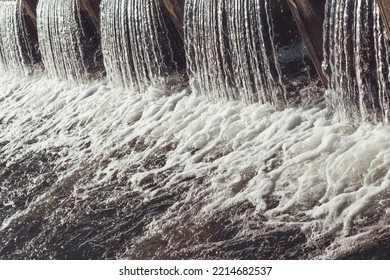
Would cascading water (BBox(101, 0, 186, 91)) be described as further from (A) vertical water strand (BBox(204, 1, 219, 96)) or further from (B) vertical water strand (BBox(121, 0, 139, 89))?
(A) vertical water strand (BBox(204, 1, 219, 96))

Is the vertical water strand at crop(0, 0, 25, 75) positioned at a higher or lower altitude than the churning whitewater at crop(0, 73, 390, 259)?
higher

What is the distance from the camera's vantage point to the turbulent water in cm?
484

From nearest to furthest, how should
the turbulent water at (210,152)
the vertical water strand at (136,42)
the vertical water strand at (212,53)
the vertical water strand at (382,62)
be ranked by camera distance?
the turbulent water at (210,152), the vertical water strand at (382,62), the vertical water strand at (212,53), the vertical water strand at (136,42)

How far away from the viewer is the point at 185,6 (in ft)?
25.7

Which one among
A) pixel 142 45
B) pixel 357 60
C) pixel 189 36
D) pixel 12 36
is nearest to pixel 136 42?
pixel 142 45

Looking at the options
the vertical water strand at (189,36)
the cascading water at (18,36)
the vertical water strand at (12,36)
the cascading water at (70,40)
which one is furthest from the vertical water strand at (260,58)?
the vertical water strand at (12,36)

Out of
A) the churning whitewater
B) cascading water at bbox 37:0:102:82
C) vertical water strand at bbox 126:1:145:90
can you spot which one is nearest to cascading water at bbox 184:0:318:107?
the churning whitewater

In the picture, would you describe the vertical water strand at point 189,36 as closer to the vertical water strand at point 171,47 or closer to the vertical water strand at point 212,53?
the vertical water strand at point 212,53

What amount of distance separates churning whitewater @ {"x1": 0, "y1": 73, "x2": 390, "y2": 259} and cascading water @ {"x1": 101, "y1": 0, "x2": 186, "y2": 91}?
1.64ft

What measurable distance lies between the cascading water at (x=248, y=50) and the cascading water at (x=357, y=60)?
54cm

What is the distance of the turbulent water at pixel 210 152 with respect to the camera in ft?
15.9

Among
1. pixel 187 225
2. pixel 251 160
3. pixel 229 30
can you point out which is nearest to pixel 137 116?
pixel 229 30

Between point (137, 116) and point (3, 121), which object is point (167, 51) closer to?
point (137, 116)
